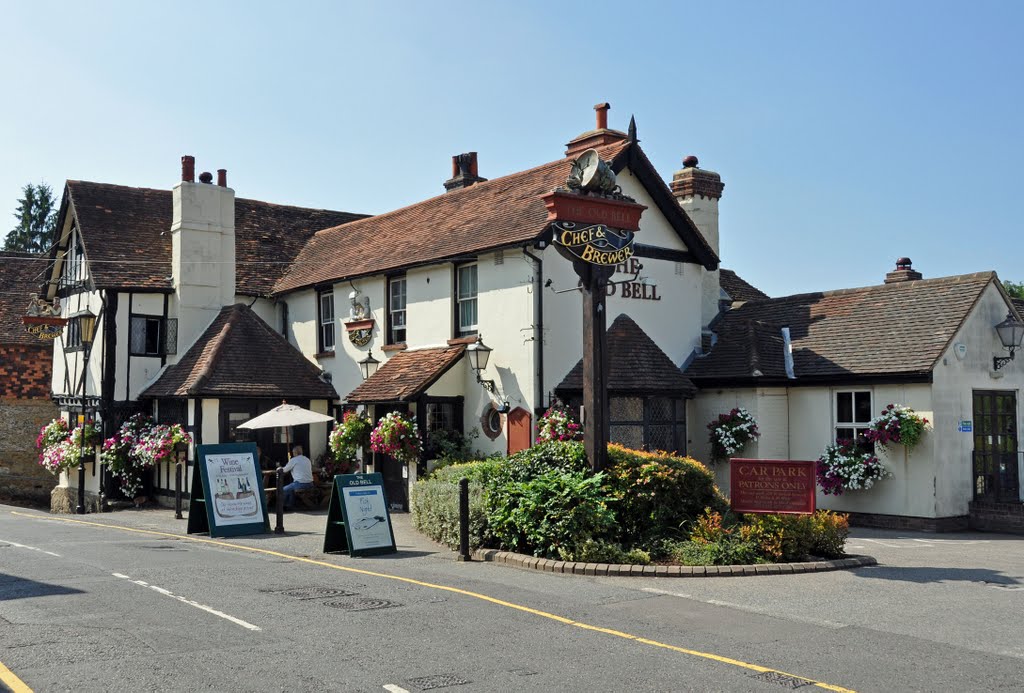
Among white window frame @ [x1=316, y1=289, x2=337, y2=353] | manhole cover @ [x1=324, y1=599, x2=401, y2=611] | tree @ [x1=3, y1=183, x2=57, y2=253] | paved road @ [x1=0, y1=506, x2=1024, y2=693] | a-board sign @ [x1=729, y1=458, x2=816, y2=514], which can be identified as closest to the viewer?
paved road @ [x1=0, y1=506, x2=1024, y2=693]

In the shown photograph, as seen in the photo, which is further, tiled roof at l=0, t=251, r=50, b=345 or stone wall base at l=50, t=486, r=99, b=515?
tiled roof at l=0, t=251, r=50, b=345

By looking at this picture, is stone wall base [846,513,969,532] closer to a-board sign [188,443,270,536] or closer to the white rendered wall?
the white rendered wall

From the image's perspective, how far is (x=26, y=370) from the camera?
107 feet

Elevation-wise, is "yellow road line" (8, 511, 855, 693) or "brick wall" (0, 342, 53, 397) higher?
"brick wall" (0, 342, 53, 397)

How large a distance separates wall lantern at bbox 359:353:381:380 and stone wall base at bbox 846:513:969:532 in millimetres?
11159

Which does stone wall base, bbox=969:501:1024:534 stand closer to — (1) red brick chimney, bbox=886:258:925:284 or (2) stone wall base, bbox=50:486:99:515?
(1) red brick chimney, bbox=886:258:925:284

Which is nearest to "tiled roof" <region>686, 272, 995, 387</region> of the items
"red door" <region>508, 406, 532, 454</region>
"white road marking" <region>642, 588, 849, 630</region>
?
"red door" <region>508, 406, 532, 454</region>

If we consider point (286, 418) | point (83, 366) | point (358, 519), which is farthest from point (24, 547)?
point (83, 366)

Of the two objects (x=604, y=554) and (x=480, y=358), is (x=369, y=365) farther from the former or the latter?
(x=604, y=554)

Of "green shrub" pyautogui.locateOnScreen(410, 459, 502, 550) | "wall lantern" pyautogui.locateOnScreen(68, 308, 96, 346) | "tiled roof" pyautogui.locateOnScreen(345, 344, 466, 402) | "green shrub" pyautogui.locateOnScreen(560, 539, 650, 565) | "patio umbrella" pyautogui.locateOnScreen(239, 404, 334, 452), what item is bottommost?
"green shrub" pyautogui.locateOnScreen(560, 539, 650, 565)

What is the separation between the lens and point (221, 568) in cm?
1305

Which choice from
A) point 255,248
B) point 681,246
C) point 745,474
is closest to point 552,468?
point 745,474

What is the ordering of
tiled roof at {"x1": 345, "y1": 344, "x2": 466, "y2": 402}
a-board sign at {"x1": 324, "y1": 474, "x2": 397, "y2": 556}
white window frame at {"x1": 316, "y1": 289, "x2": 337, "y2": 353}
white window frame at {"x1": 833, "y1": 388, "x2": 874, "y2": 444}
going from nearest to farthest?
1. a-board sign at {"x1": 324, "y1": 474, "x2": 397, "y2": 556}
2. white window frame at {"x1": 833, "y1": 388, "x2": 874, "y2": 444}
3. tiled roof at {"x1": 345, "y1": 344, "x2": 466, "y2": 402}
4. white window frame at {"x1": 316, "y1": 289, "x2": 337, "y2": 353}

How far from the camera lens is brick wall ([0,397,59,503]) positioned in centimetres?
3173
